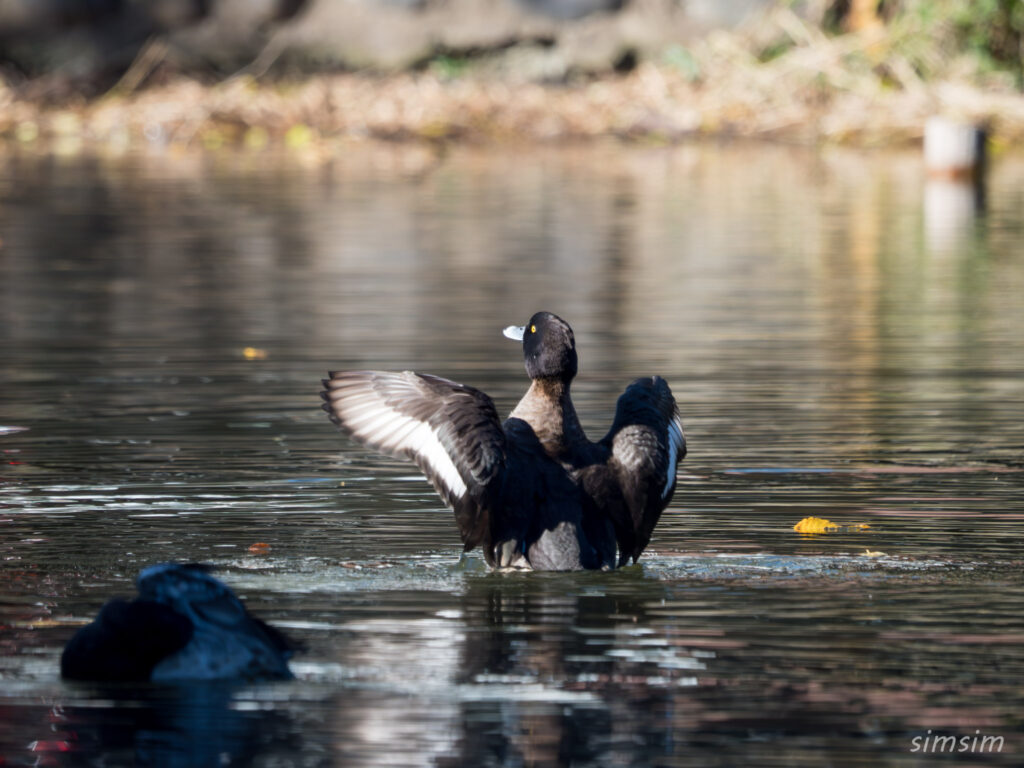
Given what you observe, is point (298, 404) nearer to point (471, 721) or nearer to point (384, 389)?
point (384, 389)

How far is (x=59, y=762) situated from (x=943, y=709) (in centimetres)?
190

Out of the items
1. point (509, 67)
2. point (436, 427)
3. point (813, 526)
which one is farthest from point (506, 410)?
point (509, 67)

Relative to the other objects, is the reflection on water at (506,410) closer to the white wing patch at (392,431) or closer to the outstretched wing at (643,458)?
the outstretched wing at (643,458)

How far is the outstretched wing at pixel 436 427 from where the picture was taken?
5.74 meters

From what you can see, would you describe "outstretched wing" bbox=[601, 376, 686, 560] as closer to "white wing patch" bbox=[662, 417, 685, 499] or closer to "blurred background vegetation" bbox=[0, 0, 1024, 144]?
"white wing patch" bbox=[662, 417, 685, 499]

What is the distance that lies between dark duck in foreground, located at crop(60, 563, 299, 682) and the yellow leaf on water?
2.11m

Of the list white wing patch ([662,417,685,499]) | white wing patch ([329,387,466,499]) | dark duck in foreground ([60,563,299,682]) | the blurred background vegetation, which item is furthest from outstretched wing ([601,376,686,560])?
the blurred background vegetation

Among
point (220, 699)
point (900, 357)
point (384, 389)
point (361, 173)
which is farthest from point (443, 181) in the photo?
point (220, 699)

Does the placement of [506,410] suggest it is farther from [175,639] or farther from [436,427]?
[175,639]

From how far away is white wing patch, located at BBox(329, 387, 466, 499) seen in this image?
581cm

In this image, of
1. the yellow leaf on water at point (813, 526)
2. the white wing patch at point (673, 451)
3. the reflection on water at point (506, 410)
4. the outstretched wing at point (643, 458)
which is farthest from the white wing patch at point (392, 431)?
the yellow leaf on water at point (813, 526)

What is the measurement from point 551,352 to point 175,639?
169cm

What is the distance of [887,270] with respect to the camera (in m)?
14.1

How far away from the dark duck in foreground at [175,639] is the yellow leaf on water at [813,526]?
211 cm
